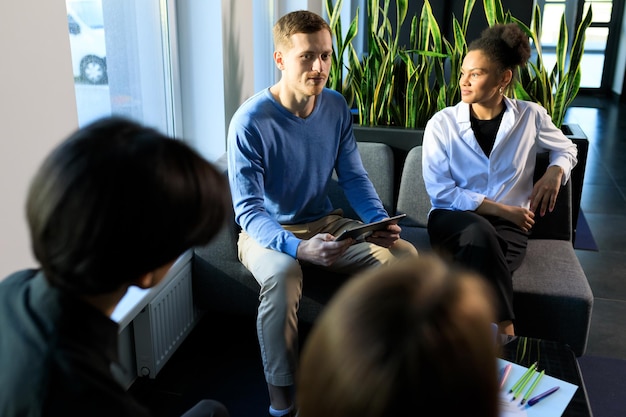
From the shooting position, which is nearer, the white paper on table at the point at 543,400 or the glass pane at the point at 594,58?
the white paper on table at the point at 543,400

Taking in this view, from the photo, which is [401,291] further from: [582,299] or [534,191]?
[534,191]

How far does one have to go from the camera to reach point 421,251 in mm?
2596

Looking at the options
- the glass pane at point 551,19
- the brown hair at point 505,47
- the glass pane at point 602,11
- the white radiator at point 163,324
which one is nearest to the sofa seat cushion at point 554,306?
the brown hair at point 505,47

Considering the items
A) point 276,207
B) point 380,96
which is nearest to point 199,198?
point 276,207

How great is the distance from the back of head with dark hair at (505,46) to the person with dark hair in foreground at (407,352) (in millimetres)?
2108

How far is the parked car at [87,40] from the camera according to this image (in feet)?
6.86

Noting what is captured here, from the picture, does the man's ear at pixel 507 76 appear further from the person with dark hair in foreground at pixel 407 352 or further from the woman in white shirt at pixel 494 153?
the person with dark hair in foreground at pixel 407 352

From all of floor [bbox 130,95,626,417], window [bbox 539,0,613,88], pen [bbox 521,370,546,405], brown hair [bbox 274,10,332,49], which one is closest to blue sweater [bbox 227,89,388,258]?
brown hair [bbox 274,10,332,49]

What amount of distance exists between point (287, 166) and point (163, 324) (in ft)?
2.37

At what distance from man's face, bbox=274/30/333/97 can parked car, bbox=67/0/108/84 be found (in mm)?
646

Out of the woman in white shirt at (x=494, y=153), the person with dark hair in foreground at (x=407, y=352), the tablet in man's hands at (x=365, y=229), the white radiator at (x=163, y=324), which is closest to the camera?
the person with dark hair in foreground at (x=407, y=352)

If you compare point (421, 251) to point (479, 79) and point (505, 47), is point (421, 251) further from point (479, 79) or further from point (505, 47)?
point (505, 47)

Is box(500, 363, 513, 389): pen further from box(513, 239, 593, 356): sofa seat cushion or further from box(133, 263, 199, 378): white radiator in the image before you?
box(133, 263, 199, 378): white radiator

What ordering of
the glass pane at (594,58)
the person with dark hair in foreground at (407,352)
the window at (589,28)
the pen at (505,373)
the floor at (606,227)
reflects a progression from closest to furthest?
the person with dark hair in foreground at (407,352), the pen at (505,373), the floor at (606,227), the window at (589,28), the glass pane at (594,58)
